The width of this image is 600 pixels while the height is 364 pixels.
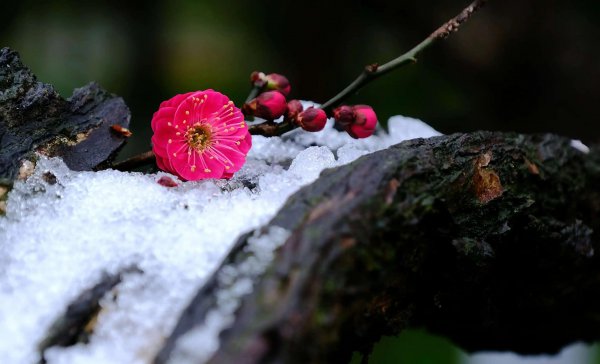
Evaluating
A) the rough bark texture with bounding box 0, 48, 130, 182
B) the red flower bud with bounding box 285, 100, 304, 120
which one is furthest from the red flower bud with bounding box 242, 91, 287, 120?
the rough bark texture with bounding box 0, 48, 130, 182

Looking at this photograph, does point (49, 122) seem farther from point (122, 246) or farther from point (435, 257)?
point (435, 257)

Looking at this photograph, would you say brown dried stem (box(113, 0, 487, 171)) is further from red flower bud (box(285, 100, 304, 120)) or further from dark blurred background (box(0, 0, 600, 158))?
dark blurred background (box(0, 0, 600, 158))

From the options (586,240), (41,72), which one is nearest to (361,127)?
(586,240)

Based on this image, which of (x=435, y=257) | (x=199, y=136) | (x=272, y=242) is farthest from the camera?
(x=199, y=136)

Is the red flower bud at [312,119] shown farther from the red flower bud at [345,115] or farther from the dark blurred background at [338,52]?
the dark blurred background at [338,52]

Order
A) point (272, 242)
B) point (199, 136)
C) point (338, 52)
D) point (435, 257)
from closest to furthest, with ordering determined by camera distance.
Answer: point (272, 242), point (435, 257), point (199, 136), point (338, 52)

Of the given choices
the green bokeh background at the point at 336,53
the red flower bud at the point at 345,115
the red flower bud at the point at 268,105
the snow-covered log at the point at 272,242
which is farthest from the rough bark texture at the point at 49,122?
the green bokeh background at the point at 336,53

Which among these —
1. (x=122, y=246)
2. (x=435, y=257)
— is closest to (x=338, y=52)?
(x=435, y=257)
